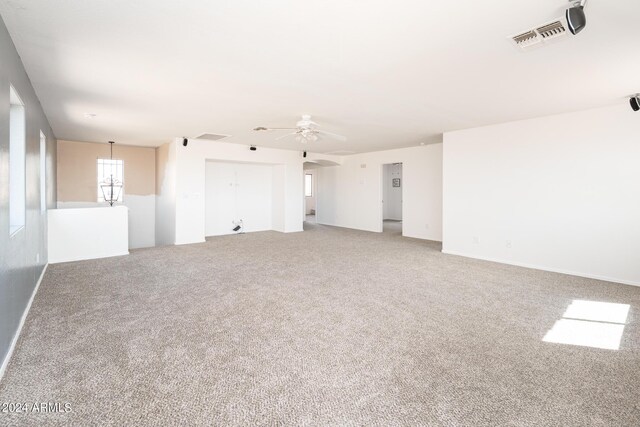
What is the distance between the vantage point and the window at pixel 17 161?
2.91 m

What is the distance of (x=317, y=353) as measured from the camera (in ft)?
7.91

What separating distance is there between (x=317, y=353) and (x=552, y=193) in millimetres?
4615

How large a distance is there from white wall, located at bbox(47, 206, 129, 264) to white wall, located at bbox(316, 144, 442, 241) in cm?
624

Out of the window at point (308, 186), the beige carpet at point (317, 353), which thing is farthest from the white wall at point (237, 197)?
the window at point (308, 186)

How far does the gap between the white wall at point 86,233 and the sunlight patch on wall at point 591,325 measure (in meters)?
6.62

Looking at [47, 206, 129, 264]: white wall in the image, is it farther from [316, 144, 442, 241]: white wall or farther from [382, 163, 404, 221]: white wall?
[382, 163, 404, 221]: white wall

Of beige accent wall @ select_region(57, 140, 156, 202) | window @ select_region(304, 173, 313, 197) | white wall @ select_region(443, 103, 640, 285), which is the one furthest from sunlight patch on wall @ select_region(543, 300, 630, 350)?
window @ select_region(304, 173, 313, 197)

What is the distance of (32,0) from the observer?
2.07 m

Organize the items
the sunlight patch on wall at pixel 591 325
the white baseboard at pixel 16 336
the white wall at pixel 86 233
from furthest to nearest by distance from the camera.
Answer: the white wall at pixel 86 233, the sunlight patch on wall at pixel 591 325, the white baseboard at pixel 16 336

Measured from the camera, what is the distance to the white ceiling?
2188 millimetres

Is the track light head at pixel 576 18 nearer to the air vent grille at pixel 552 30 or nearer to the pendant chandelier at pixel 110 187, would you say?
the air vent grille at pixel 552 30

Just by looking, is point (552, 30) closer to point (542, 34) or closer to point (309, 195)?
point (542, 34)

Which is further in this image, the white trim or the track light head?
the white trim

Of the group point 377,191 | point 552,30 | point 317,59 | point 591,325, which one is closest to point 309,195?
point 377,191
